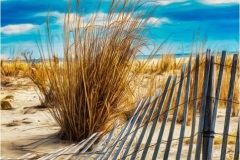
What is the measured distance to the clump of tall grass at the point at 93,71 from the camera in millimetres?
2973

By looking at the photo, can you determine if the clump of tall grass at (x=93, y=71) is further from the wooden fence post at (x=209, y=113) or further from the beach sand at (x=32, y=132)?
the wooden fence post at (x=209, y=113)

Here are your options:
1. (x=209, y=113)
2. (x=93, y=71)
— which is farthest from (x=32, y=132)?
(x=209, y=113)

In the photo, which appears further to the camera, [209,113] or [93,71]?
[93,71]

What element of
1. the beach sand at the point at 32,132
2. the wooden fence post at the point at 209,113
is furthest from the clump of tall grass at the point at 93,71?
the wooden fence post at the point at 209,113

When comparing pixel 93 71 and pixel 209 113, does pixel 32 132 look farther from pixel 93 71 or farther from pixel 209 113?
pixel 209 113

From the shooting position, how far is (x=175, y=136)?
3.48m

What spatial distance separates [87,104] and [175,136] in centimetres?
82

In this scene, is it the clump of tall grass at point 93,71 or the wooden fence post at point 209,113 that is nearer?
the wooden fence post at point 209,113

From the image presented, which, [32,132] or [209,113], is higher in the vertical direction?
[209,113]

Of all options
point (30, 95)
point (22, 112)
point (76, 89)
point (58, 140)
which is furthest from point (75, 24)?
point (30, 95)

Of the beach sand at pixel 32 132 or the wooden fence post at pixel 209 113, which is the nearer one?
the wooden fence post at pixel 209 113

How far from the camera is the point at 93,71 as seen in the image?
2.93 m

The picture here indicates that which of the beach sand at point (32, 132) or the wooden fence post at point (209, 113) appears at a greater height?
the wooden fence post at point (209, 113)

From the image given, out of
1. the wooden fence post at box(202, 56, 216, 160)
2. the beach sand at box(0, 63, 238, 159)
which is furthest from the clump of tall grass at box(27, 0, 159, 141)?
the wooden fence post at box(202, 56, 216, 160)
